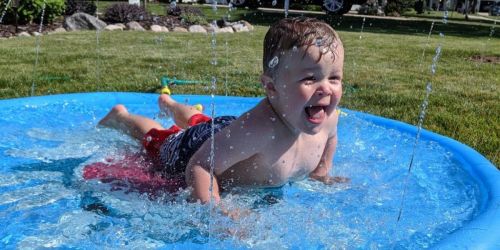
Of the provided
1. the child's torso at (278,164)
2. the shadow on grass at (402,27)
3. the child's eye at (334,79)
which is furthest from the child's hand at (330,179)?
the shadow on grass at (402,27)

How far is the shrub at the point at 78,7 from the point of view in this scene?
547 inches

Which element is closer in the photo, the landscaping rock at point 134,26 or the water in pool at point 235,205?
the water in pool at point 235,205

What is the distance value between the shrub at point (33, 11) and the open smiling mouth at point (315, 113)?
985 cm

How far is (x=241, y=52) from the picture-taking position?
29.0 feet

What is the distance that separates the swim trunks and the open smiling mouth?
0.60 metres

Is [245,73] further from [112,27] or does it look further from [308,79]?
[112,27]

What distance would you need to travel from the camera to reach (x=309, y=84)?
2184 millimetres

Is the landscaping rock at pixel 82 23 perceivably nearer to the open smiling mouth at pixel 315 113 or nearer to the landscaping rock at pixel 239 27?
the landscaping rock at pixel 239 27

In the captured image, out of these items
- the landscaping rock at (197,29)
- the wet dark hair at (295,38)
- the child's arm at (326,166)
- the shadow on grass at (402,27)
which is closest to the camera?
the wet dark hair at (295,38)

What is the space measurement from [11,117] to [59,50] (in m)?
4.42

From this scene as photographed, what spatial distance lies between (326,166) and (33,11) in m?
9.79

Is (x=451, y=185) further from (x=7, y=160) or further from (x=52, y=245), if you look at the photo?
(x=7, y=160)

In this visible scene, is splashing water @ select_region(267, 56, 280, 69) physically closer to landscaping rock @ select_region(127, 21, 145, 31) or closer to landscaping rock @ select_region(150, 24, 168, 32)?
landscaping rock @ select_region(150, 24, 168, 32)

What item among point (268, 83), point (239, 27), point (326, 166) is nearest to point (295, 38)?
point (268, 83)
